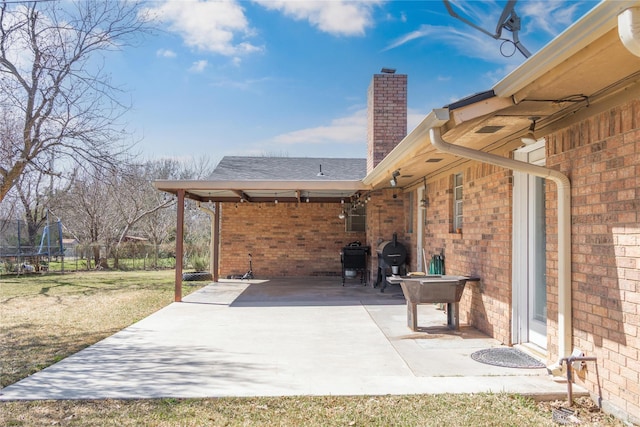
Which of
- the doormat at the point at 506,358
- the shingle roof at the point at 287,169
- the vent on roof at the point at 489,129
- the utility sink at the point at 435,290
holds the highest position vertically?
the shingle roof at the point at 287,169

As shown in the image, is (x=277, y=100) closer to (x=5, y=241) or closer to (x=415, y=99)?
(x=415, y=99)

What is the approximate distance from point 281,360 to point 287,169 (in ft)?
31.6

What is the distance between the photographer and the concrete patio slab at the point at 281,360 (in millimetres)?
3965

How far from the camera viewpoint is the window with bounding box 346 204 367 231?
1409 centimetres

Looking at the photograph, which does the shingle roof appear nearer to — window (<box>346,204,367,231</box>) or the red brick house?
window (<box>346,204,367,231</box>)

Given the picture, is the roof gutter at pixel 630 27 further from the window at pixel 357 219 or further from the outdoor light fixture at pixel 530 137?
the window at pixel 357 219

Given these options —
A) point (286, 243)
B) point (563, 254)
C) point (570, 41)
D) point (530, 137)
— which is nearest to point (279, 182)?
point (286, 243)

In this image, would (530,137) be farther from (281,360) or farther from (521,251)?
(281,360)

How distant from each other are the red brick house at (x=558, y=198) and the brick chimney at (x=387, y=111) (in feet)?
12.0

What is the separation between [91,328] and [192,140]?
61.2 feet

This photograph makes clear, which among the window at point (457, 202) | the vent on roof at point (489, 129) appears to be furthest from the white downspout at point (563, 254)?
the window at point (457, 202)

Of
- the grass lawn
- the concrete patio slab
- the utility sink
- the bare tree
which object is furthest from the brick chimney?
the grass lawn

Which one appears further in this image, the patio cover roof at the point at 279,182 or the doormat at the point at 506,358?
the patio cover roof at the point at 279,182

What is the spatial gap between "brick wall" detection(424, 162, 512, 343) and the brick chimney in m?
3.57
